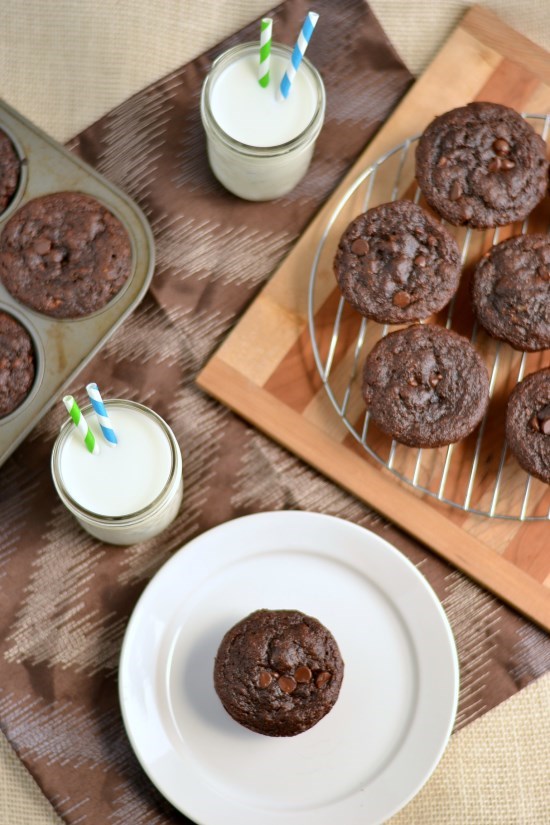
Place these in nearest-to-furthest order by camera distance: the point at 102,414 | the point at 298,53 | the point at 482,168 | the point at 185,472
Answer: the point at 102,414 → the point at 298,53 → the point at 482,168 → the point at 185,472

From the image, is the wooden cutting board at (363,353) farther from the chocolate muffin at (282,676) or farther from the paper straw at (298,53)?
the chocolate muffin at (282,676)

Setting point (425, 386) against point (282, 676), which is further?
point (425, 386)

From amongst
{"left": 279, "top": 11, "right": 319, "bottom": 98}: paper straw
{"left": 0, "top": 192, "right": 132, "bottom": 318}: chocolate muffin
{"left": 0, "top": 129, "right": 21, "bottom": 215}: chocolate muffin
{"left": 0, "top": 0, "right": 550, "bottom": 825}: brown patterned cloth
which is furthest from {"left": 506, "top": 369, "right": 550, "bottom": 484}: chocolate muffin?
{"left": 0, "top": 129, "right": 21, "bottom": 215}: chocolate muffin

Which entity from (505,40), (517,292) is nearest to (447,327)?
(517,292)

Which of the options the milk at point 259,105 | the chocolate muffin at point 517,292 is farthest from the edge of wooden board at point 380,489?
the milk at point 259,105

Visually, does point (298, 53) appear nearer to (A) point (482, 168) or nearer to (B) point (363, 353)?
(A) point (482, 168)

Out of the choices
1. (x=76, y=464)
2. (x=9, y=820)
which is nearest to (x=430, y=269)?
(x=76, y=464)
